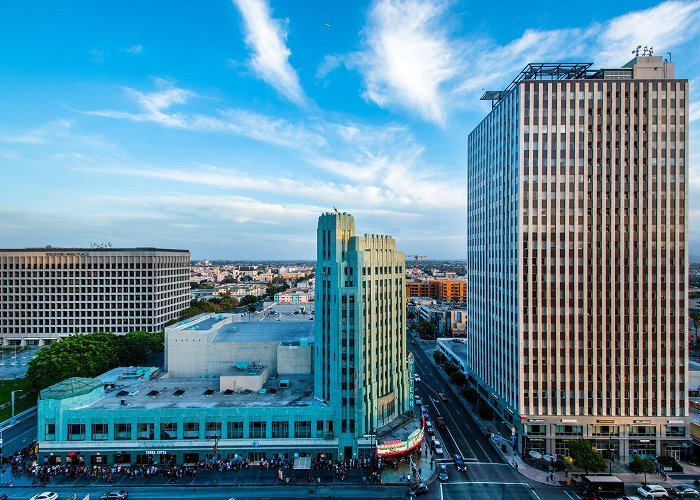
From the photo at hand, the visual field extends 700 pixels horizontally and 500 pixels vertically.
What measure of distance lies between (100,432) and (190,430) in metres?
16.3

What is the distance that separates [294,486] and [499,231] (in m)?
67.2

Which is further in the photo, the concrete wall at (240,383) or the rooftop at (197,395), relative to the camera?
the concrete wall at (240,383)

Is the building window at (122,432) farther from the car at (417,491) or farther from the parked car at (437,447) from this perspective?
the parked car at (437,447)

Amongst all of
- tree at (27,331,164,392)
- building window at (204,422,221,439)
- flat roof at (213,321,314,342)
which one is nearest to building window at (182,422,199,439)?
building window at (204,422,221,439)

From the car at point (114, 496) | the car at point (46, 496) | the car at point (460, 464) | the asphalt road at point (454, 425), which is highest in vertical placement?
the car at point (46, 496)

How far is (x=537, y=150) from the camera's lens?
288 ft

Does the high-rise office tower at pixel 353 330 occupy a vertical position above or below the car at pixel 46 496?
above

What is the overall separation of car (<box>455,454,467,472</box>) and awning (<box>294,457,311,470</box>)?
2704 cm

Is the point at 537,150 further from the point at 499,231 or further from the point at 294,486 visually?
the point at 294,486

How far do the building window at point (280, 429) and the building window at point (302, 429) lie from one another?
5.47 ft

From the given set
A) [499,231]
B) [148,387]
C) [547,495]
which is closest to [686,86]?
[499,231]

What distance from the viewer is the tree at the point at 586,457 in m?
72.6

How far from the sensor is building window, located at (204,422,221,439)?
80125 mm

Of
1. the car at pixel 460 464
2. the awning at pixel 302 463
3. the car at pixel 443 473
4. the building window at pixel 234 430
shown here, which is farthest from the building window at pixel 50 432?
the car at pixel 460 464
